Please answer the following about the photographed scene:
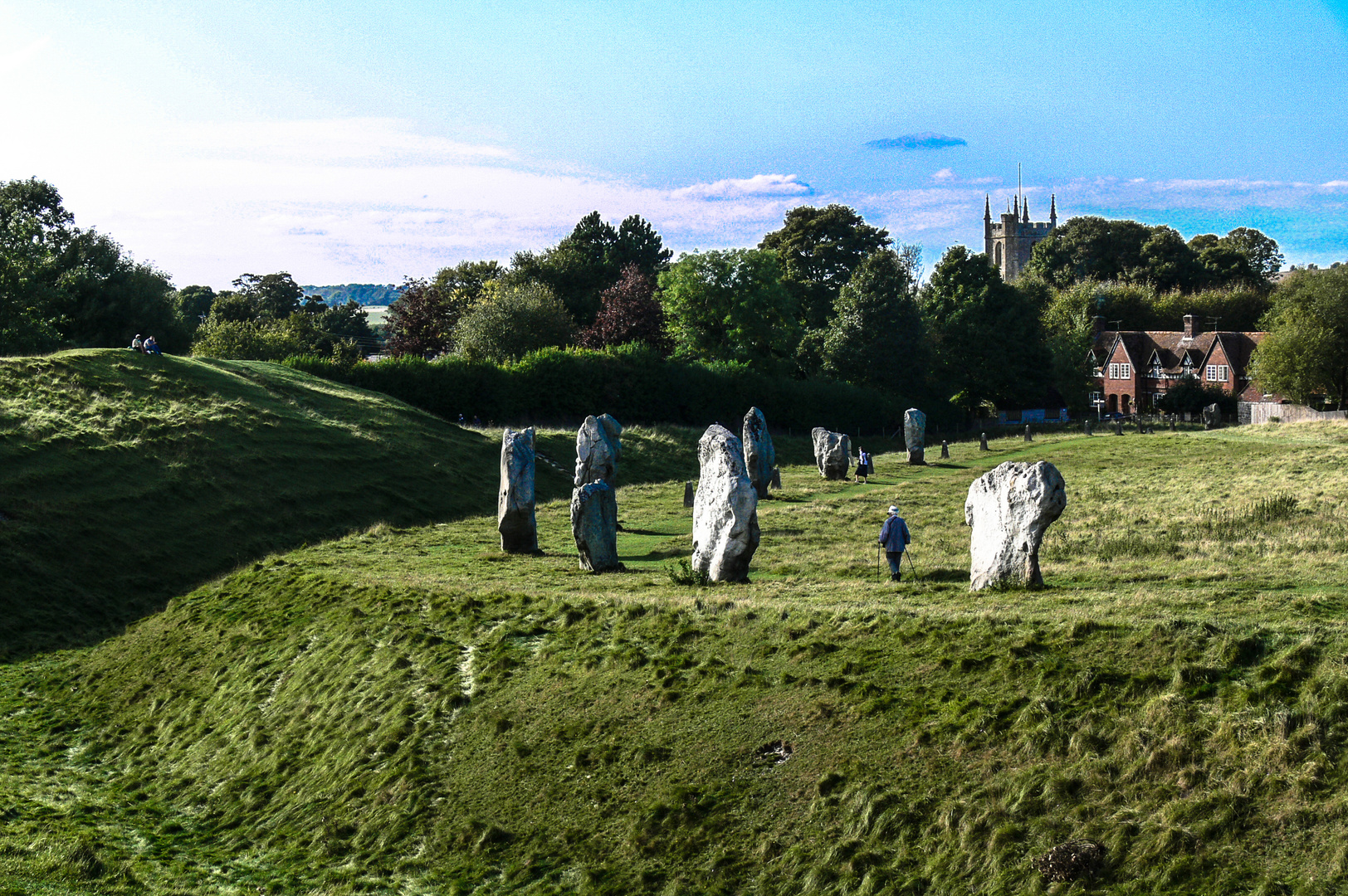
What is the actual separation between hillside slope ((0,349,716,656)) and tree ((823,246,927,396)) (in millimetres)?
31207

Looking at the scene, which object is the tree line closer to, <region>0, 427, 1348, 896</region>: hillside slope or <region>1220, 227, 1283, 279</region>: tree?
<region>1220, 227, 1283, 279</region>: tree

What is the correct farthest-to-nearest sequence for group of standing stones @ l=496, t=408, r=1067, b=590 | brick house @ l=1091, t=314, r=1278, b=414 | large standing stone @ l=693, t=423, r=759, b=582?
brick house @ l=1091, t=314, r=1278, b=414
large standing stone @ l=693, t=423, r=759, b=582
group of standing stones @ l=496, t=408, r=1067, b=590

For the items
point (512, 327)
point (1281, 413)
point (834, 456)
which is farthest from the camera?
point (512, 327)

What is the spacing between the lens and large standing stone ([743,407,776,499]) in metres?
38.9

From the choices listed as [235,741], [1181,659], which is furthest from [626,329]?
[1181,659]

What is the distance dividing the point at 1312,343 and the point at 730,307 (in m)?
38.6

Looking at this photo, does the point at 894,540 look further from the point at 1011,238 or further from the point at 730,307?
the point at 1011,238

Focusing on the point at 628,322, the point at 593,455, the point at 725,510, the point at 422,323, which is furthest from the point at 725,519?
the point at 422,323

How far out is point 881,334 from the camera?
269ft

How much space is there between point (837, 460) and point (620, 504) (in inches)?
461

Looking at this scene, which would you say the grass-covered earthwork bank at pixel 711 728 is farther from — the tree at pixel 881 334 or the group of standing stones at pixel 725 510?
the tree at pixel 881 334

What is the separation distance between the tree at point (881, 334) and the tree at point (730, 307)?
4423mm

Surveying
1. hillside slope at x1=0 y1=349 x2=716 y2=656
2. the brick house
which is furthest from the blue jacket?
the brick house

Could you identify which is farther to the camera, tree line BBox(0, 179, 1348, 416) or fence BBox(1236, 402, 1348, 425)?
tree line BBox(0, 179, 1348, 416)
